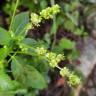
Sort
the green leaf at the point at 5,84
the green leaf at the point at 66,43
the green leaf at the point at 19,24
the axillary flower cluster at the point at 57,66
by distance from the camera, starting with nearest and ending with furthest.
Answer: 1. the axillary flower cluster at the point at 57,66
2. the green leaf at the point at 5,84
3. the green leaf at the point at 19,24
4. the green leaf at the point at 66,43

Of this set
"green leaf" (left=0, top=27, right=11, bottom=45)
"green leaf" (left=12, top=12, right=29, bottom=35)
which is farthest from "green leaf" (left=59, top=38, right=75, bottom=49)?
"green leaf" (left=0, top=27, right=11, bottom=45)

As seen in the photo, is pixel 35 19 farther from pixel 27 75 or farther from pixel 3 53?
pixel 27 75

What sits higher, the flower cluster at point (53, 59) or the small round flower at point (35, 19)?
the small round flower at point (35, 19)

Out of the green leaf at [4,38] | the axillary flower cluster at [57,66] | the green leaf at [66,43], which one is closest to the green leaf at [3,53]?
the green leaf at [4,38]

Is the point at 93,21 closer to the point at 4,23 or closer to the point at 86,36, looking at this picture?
the point at 86,36

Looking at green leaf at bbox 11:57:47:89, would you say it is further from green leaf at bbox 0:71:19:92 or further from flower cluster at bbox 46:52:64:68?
flower cluster at bbox 46:52:64:68

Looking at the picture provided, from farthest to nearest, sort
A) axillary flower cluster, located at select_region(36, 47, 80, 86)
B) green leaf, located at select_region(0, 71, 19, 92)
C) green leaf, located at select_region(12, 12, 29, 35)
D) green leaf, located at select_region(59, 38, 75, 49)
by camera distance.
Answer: green leaf, located at select_region(59, 38, 75, 49) < green leaf, located at select_region(12, 12, 29, 35) < green leaf, located at select_region(0, 71, 19, 92) < axillary flower cluster, located at select_region(36, 47, 80, 86)

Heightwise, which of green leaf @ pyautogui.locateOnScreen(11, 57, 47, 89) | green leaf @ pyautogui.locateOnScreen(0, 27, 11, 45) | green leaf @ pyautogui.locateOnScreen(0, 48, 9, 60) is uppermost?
green leaf @ pyautogui.locateOnScreen(0, 27, 11, 45)

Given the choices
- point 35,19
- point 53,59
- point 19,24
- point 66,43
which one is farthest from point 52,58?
point 66,43

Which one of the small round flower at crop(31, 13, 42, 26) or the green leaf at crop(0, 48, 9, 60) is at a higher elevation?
the small round flower at crop(31, 13, 42, 26)

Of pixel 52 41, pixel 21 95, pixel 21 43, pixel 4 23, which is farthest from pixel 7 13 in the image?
pixel 21 43

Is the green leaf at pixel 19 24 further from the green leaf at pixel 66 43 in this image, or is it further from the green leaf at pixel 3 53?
the green leaf at pixel 66 43
